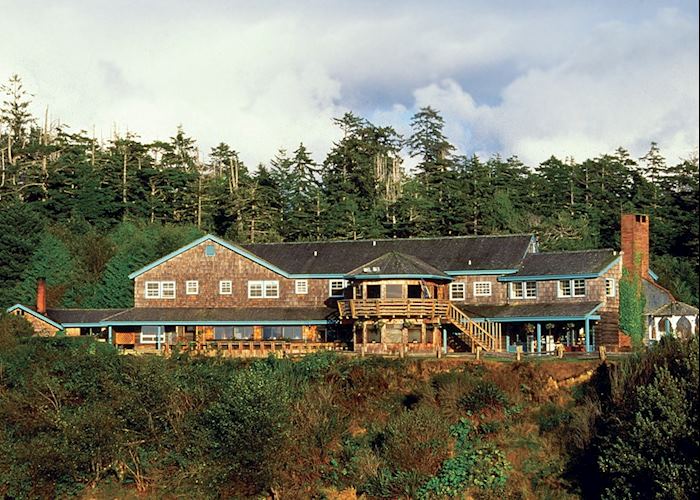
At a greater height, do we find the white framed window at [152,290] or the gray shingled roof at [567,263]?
the gray shingled roof at [567,263]

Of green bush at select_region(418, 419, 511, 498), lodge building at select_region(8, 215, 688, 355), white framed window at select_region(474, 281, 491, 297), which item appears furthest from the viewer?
white framed window at select_region(474, 281, 491, 297)

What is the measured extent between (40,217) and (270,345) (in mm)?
29897

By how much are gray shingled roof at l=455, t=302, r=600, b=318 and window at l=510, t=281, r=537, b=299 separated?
542 millimetres

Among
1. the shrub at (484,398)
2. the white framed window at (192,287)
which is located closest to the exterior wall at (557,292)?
the shrub at (484,398)

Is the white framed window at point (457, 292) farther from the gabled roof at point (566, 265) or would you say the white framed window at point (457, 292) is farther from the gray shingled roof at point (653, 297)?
the gray shingled roof at point (653, 297)

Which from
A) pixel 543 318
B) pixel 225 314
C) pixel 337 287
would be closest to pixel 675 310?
pixel 543 318

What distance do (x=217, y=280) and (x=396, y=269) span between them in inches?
399

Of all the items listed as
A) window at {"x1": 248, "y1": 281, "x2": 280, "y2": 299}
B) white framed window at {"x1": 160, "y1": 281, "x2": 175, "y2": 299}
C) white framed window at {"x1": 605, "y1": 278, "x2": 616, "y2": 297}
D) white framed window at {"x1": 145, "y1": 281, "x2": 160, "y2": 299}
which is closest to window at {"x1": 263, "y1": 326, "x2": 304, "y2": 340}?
window at {"x1": 248, "y1": 281, "x2": 280, "y2": 299}

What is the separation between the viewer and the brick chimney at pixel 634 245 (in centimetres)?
5666

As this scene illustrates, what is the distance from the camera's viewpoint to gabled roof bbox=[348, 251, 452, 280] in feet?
178

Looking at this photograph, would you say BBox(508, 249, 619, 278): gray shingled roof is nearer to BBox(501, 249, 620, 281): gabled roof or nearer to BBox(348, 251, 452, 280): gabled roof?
BBox(501, 249, 620, 281): gabled roof

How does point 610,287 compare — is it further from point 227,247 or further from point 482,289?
point 227,247

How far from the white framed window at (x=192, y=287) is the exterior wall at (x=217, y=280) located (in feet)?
0.51

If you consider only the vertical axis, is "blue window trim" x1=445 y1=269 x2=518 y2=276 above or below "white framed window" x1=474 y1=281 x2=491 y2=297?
above
